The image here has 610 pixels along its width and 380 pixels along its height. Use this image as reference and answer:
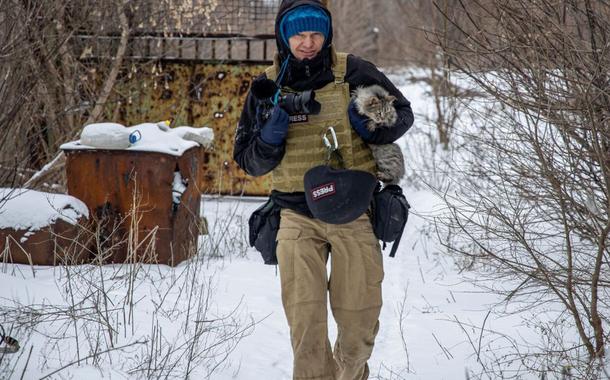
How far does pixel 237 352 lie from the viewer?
4.14m

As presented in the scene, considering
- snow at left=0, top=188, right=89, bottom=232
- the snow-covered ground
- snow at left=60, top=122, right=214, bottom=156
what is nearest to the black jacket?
the snow-covered ground

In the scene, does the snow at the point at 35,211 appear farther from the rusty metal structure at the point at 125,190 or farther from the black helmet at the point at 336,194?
the black helmet at the point at 336,194

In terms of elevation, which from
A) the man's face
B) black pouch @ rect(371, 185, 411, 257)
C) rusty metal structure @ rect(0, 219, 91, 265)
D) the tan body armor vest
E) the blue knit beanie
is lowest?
rusty metal structure @ rect(0, 219, 91, 265)

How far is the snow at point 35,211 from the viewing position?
5.45 m

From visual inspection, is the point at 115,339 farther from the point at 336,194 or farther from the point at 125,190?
the point at 125,190

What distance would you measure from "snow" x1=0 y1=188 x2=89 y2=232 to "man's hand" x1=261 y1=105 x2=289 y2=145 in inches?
112

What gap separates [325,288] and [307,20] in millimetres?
1245

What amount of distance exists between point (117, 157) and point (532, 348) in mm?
3713

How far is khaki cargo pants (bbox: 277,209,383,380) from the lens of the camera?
124 inches

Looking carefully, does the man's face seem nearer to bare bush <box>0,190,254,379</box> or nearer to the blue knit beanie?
the blue knit beanie

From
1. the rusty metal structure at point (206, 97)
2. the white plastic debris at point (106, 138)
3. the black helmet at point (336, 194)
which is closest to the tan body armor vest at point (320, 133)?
the black helmet at point (336, 194)

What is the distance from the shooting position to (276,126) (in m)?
3.07

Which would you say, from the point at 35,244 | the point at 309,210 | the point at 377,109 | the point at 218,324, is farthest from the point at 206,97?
the point at 377,109

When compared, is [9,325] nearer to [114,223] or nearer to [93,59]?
[114,223]
